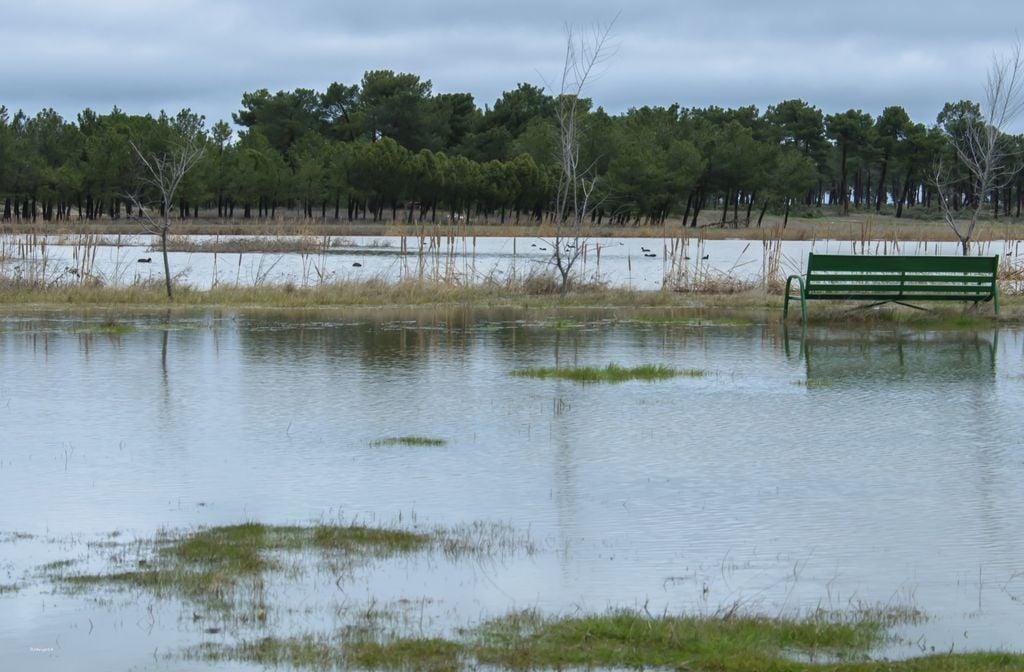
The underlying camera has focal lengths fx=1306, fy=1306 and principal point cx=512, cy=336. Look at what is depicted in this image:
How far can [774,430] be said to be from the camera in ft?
37.8

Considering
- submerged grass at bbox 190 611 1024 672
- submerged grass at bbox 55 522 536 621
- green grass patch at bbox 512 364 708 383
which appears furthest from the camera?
green grass patch at bbox 512 364 708 383

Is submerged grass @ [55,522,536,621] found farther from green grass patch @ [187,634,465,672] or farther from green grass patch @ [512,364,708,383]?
green grass patch @ [512,364,708,383]

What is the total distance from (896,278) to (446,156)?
283 ft

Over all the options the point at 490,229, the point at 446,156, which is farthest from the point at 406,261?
the point at 446,156

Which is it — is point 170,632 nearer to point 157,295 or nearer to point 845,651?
point 845,651

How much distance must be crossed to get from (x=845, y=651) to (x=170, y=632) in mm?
2918

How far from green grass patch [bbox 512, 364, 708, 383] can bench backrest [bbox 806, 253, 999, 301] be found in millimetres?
5703

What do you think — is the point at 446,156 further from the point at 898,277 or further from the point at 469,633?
the point at 469,633

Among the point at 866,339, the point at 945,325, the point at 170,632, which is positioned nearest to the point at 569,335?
the point at 866,339

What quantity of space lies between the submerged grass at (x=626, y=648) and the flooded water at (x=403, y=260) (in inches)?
911

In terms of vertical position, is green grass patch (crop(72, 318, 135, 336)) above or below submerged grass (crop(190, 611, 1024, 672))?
above

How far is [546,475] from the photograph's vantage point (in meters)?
9.56

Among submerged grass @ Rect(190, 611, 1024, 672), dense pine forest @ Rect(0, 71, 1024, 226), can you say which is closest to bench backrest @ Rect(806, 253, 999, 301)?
submerged grass @ Rect(190, 611, 1024, 672)

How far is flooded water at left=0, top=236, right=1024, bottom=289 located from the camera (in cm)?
3394
